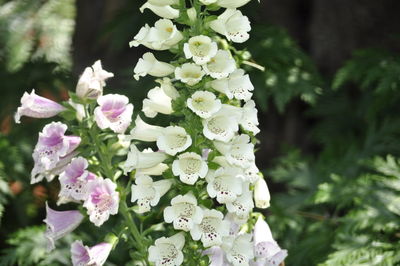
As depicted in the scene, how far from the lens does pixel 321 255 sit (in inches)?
54.2

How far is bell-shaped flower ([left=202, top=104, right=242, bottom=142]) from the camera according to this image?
0.87m

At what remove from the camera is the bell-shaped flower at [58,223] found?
39.6 inches

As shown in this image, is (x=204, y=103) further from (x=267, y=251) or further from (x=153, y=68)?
(x=267, y=251)

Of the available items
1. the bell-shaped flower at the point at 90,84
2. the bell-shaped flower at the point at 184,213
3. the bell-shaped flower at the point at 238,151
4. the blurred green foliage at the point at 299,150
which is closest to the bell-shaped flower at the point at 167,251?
the bell-shaped flower at the point at 184,213

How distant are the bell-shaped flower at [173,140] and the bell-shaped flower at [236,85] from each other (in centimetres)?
7

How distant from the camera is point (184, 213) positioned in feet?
2.93

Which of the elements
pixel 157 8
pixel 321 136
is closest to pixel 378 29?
pixel 321 136

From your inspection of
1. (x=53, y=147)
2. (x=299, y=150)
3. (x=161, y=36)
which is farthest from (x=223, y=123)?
(x=299, y=150)

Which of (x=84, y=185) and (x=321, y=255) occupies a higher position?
(x=84, y=185)

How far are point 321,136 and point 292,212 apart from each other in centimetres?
31

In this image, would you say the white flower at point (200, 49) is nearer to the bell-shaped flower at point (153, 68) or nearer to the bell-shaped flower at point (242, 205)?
the bell-shaped flower at point (153, 68)

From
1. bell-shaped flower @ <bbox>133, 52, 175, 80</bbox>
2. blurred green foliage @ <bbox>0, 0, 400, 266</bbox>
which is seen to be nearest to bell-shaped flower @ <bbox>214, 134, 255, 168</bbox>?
bell-shaped flower @ <bbox>133, 52, 175, 80</bbox>

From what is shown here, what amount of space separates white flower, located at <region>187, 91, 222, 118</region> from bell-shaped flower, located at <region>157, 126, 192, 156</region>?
0.03m

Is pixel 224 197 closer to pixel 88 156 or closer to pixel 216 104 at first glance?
pixel 216 104
